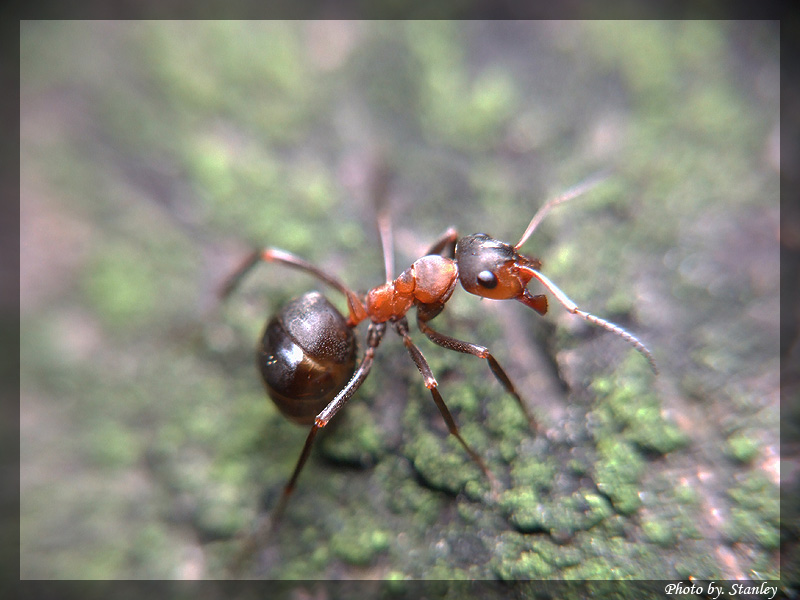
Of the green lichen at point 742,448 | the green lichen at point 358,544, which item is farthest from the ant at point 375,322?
the green lichen at point 742,448

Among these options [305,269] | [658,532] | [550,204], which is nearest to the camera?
[658,532]

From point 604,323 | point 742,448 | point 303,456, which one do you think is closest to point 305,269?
point 303,456

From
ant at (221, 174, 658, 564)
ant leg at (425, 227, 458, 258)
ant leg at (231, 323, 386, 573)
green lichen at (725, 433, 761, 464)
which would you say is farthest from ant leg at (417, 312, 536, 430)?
green lichen at (725, 433, 761, 464)

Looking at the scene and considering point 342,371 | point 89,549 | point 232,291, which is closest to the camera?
point 342,371

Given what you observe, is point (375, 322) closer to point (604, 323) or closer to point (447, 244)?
point (447, 244)

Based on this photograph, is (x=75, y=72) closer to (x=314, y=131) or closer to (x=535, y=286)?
(x=314, y=131)

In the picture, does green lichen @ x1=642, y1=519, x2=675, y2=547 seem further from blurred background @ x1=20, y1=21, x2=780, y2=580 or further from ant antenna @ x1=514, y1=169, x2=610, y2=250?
ant antenna @ x1=514, y1=169, x2=610, y2=250

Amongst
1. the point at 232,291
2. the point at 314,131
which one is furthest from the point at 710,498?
the point at 314,131
